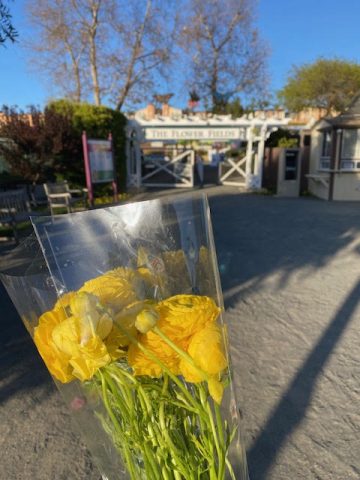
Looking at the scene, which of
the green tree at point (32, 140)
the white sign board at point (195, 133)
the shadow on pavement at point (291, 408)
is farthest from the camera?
the white sign board at point (195, 133)

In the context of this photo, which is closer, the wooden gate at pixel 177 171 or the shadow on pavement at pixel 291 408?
the shadow on pavement at pixel 291 408

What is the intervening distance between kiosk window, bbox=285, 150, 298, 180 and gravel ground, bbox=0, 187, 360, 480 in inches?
320

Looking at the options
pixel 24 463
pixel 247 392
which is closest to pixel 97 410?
pixel 24 463

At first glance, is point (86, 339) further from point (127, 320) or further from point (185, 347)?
point (185, 347)

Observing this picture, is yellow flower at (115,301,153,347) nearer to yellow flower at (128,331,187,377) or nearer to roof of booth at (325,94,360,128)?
yellow flower at (128,331,187,377)

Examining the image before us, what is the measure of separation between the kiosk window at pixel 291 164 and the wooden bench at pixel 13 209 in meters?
9.09

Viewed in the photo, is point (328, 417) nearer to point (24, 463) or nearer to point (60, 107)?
point (24, 463)

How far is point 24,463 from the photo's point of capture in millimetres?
1847

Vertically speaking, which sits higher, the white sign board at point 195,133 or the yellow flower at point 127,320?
the white sign board at point 195,133

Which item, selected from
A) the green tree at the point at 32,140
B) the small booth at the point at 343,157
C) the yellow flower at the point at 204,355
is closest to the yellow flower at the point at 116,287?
the yellow flower at the point at 204,355

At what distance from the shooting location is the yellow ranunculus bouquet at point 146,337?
0.72 meters

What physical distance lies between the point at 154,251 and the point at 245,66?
28604 millimetres

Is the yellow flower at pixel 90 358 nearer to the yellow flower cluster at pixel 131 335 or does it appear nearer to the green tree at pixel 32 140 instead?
the yellow flower cluster at pixel 131 335

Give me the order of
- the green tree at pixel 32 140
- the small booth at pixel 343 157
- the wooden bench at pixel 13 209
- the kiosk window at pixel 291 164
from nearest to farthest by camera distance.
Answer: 1. the wooden bench at pixel 13 209
2. the green tree at pixel 32 140
3. the small booth at pixel 343 157
4. the kiosk window at pixel 291 164
